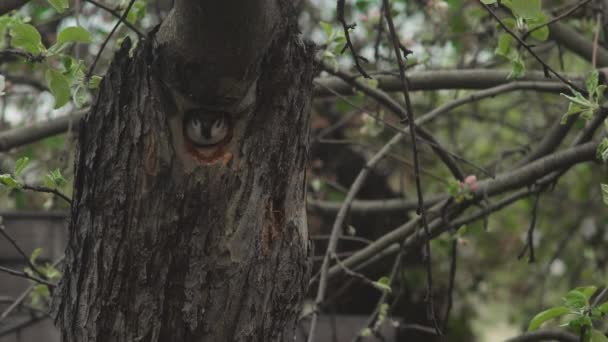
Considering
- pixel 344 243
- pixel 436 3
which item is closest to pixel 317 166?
pixel 344 243

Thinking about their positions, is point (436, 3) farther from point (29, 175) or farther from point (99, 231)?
point (29, 175)

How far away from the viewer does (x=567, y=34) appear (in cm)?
284

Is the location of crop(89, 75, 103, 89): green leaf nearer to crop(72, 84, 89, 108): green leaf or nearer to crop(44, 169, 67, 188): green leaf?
crop(72, 84, 89, 108): green leaf

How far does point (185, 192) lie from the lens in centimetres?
146

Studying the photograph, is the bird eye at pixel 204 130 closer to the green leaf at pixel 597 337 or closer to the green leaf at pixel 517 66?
the green leaf at pixel 517 66

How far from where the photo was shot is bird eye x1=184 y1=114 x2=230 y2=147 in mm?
1474

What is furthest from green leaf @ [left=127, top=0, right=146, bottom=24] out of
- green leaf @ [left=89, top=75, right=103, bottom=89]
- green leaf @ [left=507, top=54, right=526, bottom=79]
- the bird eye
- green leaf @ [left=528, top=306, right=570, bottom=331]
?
green leaf @ [left=528, top=306, right=570, bottom=331]

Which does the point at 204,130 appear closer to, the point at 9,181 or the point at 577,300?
the point at 9,181

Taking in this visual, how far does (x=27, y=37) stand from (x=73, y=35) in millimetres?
95

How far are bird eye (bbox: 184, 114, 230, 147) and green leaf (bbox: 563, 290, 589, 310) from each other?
94 centimetres

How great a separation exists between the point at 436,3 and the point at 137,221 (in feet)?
5.93

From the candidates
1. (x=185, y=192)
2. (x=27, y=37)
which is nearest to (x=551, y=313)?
(x=185, y=192)

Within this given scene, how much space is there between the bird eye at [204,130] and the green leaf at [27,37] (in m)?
0.43

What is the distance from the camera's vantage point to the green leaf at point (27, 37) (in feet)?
5.32
